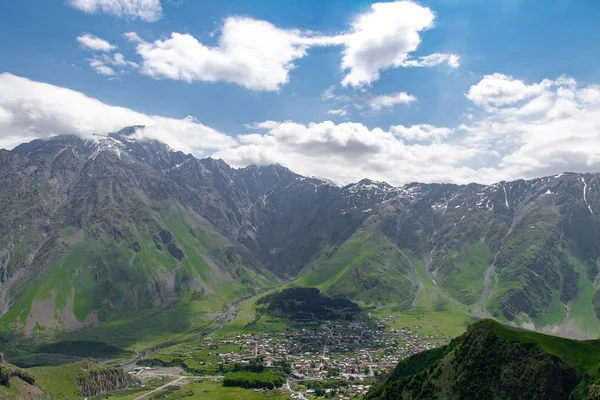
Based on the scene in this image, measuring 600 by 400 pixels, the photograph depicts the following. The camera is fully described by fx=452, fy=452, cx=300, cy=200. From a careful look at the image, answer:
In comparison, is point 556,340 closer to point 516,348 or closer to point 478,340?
point 516,348

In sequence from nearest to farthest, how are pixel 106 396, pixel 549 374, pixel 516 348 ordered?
1. pixel 549 374
2. pixel 516 348
3. pixel 106 396

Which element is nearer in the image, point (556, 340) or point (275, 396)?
point (556, 340)

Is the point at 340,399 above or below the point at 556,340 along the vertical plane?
below

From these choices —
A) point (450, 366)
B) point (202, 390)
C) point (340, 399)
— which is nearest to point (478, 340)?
point (450, 366)

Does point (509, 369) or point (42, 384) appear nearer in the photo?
point (509, 369)

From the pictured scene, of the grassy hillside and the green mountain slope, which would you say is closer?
the green mountain slope

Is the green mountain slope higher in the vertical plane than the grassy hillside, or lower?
higher

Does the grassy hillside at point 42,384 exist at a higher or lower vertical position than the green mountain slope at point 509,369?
lower

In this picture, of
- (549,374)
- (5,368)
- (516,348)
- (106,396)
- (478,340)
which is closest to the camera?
(549,374)
